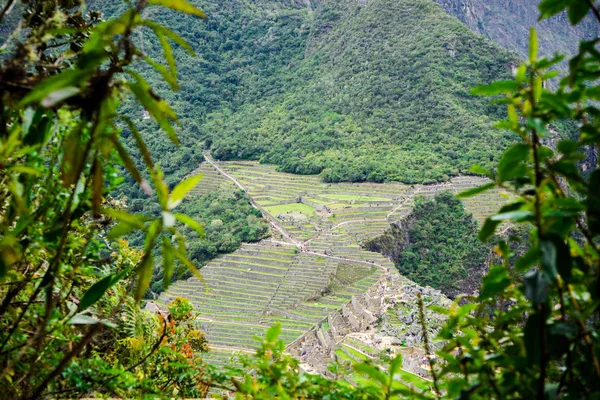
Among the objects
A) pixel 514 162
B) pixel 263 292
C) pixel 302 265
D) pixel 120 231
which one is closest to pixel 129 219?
pixel 120 231

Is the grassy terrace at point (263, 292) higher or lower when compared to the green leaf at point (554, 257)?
lower

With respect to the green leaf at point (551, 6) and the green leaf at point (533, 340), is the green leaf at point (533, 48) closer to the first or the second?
the green leaf at point (551, 6)

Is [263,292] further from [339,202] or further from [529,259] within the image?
[529,259]

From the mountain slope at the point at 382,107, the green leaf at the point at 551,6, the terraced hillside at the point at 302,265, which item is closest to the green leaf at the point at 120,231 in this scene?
the green leaf at the point at 551,6

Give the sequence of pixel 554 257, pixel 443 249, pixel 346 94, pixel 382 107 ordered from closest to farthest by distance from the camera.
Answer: pixel 554 257
pixel 443 249
pixel 382 107
pixel 346 94

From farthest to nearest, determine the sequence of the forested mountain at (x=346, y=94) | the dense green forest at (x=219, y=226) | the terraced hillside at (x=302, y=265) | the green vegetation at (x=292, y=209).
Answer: the forested mountain at (x=346, y=94) → the green vegetation at (x=292, y=209) → the dense green forest at (x=219, y=226) → the terraced hillside at (x=302, y=265)

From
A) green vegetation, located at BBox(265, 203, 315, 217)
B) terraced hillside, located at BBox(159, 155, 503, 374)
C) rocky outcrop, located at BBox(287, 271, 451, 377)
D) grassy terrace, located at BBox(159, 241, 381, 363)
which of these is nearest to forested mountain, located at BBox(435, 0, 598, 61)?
terraced hillside, located at BBox(159, 155, 503, 374)

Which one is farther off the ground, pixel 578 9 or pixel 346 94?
pixel 346 94
